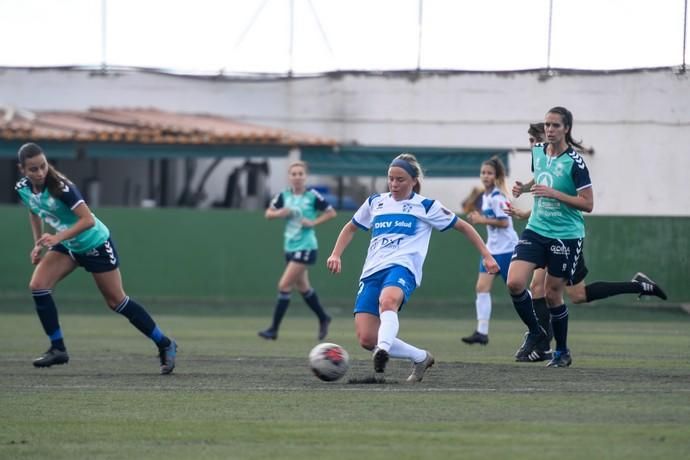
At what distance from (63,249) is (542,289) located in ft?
14.3

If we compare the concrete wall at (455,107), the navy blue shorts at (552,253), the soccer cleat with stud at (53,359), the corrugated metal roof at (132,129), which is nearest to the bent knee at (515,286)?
the navy blue shorts at (552,253)

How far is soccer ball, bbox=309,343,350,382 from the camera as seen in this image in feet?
32.3

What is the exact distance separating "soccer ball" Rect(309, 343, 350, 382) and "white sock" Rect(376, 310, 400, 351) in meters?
0.41

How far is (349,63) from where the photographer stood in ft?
97.7

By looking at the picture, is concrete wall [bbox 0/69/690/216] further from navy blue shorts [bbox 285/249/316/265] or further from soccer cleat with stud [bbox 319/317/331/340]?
soccer cleat with stud [bbox 319/317/331/340]

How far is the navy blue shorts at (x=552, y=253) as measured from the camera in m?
11.2

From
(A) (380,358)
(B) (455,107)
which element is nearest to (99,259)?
(A) (380,358)

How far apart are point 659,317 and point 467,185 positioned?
8.34 m

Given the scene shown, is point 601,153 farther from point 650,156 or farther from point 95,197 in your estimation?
point 95,197

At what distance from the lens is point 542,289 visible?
39.8ft

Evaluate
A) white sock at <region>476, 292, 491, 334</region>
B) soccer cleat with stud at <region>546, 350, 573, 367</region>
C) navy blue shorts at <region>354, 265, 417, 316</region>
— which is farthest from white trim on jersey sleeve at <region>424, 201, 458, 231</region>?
white sock at <region>476, 292, 491, 334</region>

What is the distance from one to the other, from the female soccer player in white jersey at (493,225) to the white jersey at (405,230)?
4.30m

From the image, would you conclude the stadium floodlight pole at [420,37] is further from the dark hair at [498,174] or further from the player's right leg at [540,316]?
the player's right leg at [540,316]

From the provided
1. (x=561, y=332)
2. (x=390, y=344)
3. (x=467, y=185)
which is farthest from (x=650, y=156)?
(x=390, y=344)
